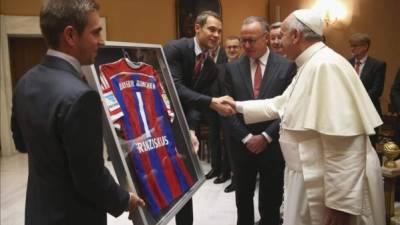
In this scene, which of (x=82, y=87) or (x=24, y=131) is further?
(x=24, y=131)

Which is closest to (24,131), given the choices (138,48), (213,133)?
(138,48)

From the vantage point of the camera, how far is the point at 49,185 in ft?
4.27

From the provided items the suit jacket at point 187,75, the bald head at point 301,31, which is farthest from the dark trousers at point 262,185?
the bald head at point 301,31

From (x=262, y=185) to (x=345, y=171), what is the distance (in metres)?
1.15

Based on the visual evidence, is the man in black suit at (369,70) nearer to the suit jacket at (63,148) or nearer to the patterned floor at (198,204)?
the patterned floor at (198,204)

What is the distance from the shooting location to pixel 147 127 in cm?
181

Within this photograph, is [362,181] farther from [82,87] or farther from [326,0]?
[326,0]

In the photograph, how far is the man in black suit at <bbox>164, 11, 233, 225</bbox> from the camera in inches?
99.7

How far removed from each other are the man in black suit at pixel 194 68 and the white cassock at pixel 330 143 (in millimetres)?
788

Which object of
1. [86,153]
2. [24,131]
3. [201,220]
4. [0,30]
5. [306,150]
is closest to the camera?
[86,153]

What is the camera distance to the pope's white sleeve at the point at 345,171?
163 centimetres

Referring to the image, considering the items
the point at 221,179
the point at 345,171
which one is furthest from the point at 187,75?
the point at 221,179

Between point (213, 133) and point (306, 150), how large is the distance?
9.99 feet

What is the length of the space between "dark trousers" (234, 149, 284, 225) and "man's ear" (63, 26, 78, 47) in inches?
67.4
